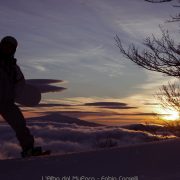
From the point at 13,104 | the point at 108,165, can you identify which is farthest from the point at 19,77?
the point at 108,165

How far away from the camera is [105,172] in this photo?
3.79 meters

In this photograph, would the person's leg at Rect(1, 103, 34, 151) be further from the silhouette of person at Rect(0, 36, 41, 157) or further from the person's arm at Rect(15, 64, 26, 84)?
the person's arm at Rect(15, 64, 26, 84)

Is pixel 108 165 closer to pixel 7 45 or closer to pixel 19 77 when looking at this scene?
pixel 19 77

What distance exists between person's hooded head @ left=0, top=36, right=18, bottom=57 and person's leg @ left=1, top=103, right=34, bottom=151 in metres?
0.68

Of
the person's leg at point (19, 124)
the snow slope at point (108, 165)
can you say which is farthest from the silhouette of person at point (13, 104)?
the snow slope at point (108, 165)

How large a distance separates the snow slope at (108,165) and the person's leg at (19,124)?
1.00m

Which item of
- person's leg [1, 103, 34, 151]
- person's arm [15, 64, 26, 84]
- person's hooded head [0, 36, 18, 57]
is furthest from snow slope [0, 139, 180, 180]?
person's hooded head [0, 36, 18, 57]

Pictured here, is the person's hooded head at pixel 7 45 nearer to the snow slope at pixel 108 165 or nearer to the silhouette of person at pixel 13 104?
the silhouette of person at pixel 13 104

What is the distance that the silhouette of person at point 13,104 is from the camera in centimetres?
561

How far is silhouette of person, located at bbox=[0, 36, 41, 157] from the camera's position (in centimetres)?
561

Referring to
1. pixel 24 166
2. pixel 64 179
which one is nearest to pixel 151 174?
pixel 64 179

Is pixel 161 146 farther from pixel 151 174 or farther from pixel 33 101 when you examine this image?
pixel 33 101

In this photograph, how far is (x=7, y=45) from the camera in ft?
18.3

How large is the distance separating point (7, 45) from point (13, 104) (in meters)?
0.78
